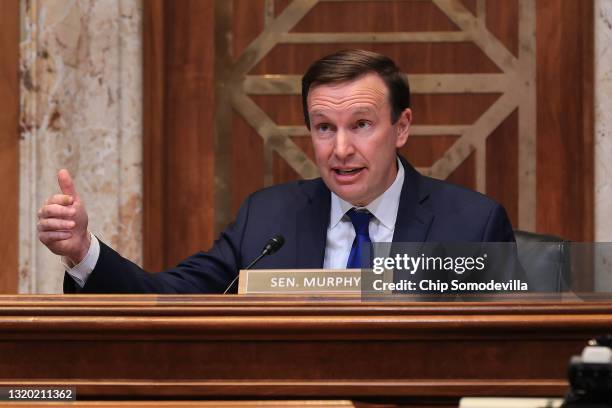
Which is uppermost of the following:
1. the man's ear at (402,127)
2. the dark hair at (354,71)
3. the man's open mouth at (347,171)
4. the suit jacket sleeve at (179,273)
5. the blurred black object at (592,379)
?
the dark hair at (354,71)

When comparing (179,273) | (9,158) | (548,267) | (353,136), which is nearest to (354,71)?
(353,136)

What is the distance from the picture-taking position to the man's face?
2615 mm

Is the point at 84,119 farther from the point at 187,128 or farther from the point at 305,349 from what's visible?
the point at 305,349

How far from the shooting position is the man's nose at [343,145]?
8.48ft

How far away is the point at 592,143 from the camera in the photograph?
3756mm

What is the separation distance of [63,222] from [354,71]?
967 mm

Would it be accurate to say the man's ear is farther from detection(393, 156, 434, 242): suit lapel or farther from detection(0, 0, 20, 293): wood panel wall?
detection(0, 0, 20, 293): wood panel wall

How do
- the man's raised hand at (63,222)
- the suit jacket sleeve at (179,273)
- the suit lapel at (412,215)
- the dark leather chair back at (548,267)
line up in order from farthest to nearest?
the suit lapel at (412,215), the suit jacket sleeve at (179,273), the man's raised hand at (63,222), the dark leather chair back at (548,267)

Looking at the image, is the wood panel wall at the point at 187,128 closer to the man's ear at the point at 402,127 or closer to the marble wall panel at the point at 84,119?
the marble wall panel at the point at 84,119

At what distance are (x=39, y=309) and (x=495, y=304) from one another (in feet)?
2.36

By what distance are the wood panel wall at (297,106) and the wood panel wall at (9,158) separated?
506 mm

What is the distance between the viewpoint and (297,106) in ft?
13.1

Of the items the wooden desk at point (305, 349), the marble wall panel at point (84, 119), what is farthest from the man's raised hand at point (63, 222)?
the marble wall panel at point (84, 119)

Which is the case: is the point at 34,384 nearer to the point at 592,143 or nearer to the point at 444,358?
the point at 444,358
